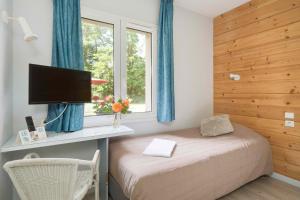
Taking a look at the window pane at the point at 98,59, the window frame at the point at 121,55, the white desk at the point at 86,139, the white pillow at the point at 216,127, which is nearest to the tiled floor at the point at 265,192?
the white desk at the point at 86,139

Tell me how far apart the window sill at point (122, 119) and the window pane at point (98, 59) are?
88 mm

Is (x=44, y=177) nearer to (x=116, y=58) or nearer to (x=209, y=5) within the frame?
(x=116, y=58)

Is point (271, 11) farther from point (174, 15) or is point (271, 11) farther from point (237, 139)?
point (237, 139)

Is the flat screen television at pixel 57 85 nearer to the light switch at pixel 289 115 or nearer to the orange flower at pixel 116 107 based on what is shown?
the orange flower at pixel 116 107

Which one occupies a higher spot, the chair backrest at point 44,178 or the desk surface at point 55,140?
the desk surface at point 55,140

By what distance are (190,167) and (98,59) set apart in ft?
5.83

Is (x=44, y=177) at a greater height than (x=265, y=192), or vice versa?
(x=44, y=177)

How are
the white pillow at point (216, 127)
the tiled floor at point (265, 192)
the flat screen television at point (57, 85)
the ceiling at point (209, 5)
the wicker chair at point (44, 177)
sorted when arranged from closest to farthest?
the wicker chair at point (44, 177)
the flat screen television at point (57, 85)
the tiled floor at point (265, 192)
the white pillow at point (216, 127)
the ceiling at point (209, 5)

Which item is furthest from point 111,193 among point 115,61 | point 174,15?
point 174,15

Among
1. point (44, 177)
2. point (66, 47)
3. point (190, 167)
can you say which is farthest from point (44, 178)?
point (66, 47)

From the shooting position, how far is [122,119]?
2426 millimetres

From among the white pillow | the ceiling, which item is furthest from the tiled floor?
the ceiling

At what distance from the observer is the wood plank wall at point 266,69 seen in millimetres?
2275

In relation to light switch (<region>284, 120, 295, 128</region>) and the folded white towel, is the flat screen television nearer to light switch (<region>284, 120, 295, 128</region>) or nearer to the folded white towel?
the folded white towel
